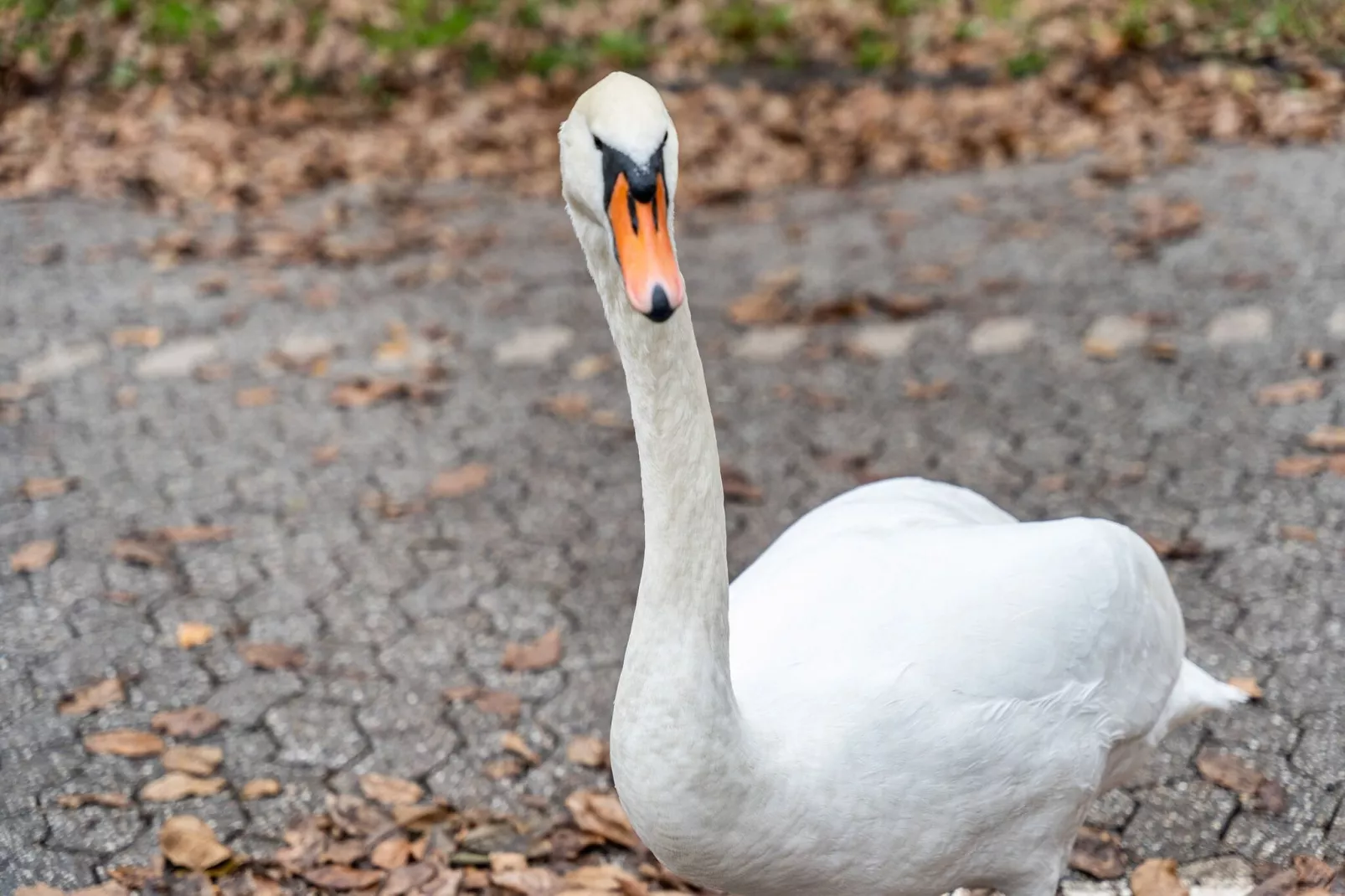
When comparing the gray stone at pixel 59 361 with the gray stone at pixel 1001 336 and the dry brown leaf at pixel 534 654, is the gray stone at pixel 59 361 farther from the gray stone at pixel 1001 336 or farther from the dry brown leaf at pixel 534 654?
the gray stone at pixel 1001 336

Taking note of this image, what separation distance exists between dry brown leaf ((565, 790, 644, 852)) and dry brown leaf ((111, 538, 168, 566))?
1.77 metres

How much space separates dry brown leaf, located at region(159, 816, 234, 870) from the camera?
316 centimetres

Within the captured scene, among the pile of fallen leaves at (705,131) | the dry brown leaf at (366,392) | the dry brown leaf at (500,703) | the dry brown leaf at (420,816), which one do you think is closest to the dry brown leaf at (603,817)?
the dry brown leaf at (420,816)

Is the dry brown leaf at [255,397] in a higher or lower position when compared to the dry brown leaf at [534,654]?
higher

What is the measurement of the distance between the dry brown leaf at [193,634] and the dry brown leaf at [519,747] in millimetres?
984

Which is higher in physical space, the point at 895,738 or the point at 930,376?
the point at 895,738

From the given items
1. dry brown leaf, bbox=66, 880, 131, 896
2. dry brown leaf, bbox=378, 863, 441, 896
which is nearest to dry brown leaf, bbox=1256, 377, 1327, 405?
dry brown leaf, bbox=378, 863, 441, 896

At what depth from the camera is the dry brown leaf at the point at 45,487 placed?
16.0ft

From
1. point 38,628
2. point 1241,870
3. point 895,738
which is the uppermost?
point 895,738

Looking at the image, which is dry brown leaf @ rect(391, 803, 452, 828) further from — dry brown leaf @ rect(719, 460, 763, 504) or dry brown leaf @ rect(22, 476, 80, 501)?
dry brown leaf @ rect(22, 476, 80, 501)

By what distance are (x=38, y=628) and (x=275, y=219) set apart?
400cm

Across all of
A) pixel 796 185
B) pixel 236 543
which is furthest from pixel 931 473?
pixel 796 185

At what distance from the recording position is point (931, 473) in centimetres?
486

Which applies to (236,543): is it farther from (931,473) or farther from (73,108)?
(73,108)
